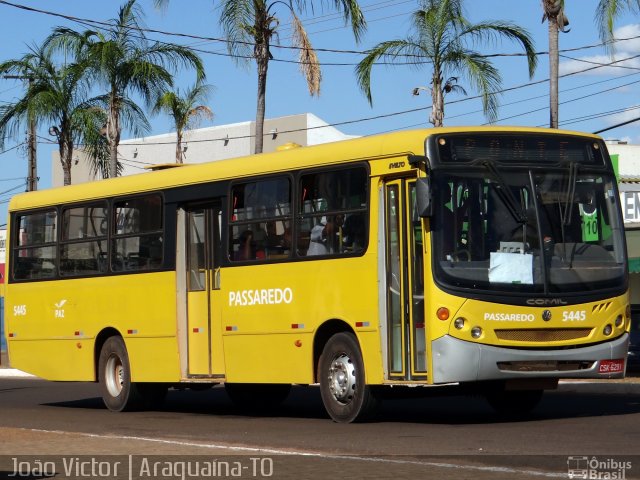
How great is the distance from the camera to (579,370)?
15.4 meters

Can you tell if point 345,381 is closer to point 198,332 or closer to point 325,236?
point 325,236

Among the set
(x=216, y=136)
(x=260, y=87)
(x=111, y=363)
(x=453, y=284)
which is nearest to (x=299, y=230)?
(x=453, y=284)

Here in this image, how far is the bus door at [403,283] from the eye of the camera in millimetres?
15266

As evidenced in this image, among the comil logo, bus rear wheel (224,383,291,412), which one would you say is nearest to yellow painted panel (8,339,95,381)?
bus rear wheel (224,383,291,412)

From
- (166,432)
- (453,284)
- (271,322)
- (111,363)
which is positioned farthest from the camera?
(111,363)

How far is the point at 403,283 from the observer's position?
1543cm

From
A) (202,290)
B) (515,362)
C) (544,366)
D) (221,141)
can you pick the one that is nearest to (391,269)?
(515,362)

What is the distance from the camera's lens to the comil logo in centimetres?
1024

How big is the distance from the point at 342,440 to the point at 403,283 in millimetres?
2240

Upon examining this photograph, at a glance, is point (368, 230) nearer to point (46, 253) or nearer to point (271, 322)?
point (271, 322)

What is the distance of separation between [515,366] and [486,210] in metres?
1.74

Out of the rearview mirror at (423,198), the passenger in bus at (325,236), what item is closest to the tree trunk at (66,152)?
the passenger in bus at (325,236)

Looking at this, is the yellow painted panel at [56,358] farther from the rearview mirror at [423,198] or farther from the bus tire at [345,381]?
the rearview mirror at [423,198]

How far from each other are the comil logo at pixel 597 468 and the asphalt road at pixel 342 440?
0.02 metres
